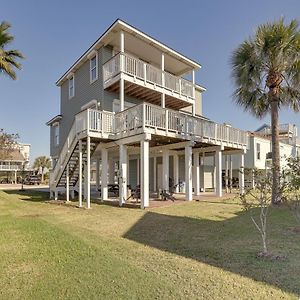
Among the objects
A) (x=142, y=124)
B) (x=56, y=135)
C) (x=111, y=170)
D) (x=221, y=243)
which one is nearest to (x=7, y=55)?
(x=56, y=135)

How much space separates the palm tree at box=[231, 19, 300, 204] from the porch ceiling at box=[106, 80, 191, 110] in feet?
15.4

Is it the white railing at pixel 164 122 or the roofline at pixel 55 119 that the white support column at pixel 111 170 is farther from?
the white railing at pixel 164 122

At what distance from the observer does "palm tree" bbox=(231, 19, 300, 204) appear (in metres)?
13.4

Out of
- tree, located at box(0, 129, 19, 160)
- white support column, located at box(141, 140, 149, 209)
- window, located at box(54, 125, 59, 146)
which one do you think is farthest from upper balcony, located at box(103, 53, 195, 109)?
tree, located at box(0, 129, 19, 160)

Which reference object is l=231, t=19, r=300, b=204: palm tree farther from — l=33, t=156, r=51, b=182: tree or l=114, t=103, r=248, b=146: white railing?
l=33, t=156, r=51, b=182: tree

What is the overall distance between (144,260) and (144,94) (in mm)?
13474

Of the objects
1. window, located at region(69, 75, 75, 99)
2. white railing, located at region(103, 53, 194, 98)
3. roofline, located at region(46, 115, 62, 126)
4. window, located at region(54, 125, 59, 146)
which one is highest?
window, located at region(69, 75, 75, 99)

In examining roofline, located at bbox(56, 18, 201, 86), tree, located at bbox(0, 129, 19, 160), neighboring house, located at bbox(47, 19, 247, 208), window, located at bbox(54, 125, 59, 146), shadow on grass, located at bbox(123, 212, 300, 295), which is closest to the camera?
shadow on grass, located at bbox(123, 212, 300, 295)

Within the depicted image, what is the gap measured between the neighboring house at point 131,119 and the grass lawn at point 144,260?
14.8 ft

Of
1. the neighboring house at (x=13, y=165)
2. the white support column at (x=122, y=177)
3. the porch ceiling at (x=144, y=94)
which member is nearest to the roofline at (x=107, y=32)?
the porch ceiling at (x=144, y=94)

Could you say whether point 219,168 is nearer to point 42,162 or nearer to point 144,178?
point 144,178

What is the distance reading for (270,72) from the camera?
14.1 metres

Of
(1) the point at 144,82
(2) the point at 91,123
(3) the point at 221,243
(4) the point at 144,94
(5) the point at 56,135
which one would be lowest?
(3) the point at 221,243

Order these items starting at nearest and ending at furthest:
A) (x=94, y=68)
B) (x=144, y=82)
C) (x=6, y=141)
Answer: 1. (x=144, y=82)
2. (x=94, y=68)
3. (x=6, y=141)
